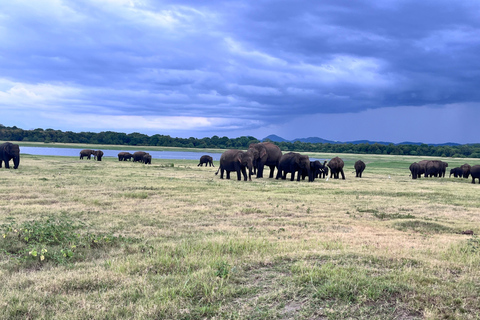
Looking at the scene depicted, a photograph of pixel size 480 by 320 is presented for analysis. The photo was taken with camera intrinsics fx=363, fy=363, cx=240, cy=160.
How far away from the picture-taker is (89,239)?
8328 millimetres

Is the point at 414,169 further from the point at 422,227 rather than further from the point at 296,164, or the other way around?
the point at 422,227

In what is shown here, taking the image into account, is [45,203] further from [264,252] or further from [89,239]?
[264,252]

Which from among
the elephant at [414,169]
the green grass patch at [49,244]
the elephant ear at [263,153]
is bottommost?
the green grass patch at [49,244]

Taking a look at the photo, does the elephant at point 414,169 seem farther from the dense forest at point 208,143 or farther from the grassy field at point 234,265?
the dense forest at point 208,143

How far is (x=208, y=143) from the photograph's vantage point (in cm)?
15012

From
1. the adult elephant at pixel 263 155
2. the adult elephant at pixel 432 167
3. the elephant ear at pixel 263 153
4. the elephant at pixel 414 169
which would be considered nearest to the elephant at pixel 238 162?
the adult elephant at pixel 263 155

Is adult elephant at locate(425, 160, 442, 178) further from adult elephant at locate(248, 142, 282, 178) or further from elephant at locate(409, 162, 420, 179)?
adult elephant at locate(248, 142, 282, 178)


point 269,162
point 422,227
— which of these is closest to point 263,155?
point 269,162

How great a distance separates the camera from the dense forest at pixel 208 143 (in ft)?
379

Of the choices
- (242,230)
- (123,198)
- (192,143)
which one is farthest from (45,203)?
→ (192,143)

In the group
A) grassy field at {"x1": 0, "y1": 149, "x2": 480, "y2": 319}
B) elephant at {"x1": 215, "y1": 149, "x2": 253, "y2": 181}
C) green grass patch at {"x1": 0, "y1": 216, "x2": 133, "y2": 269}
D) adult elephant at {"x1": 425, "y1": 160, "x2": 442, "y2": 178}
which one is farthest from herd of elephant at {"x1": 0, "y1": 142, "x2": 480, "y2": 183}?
green grass patch at {"x1": 0, "y1": 216, "x2": 133, "y2": 269}

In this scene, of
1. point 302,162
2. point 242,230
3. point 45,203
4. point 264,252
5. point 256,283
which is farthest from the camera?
point 302,162

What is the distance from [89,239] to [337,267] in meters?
5.54

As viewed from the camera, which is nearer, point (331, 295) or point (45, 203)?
point (331, 295)
